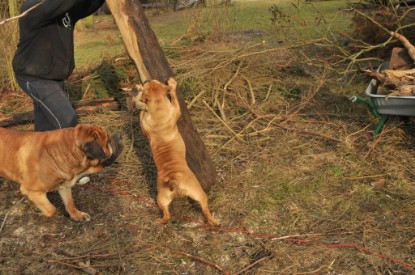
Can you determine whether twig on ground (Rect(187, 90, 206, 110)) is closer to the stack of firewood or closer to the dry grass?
the dry grass

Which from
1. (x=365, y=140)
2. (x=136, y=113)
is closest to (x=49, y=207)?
(x=136, y=113)

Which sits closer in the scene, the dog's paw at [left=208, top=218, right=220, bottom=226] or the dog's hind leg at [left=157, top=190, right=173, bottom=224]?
the dog's hind leg at [left=157, top=190, right=173, bottom=224]

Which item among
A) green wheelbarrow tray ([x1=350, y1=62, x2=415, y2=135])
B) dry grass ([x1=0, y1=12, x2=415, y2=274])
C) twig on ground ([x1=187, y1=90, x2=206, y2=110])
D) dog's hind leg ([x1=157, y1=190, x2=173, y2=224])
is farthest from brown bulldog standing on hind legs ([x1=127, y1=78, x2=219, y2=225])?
twig on ground ([x1=187, y1=90, x2=206, y2=110])

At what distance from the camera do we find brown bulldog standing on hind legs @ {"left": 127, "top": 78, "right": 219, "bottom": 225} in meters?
4.03

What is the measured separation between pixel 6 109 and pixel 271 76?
5273mm

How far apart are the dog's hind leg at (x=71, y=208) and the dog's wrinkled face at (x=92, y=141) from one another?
0.76 m

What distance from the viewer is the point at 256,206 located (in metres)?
4.61

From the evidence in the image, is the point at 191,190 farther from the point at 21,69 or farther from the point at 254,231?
the point at 21,69

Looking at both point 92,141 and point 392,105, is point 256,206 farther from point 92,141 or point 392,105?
point 392,105

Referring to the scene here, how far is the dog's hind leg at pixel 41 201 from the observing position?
425cm

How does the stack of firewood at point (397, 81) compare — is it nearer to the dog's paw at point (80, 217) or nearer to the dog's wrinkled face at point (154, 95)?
the dog's wrinkled face at point (154, 95)

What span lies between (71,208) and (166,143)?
128cm

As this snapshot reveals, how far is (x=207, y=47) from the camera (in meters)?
Result: 8.31

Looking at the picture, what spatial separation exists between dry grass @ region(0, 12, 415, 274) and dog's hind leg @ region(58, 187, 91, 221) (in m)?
0.08
